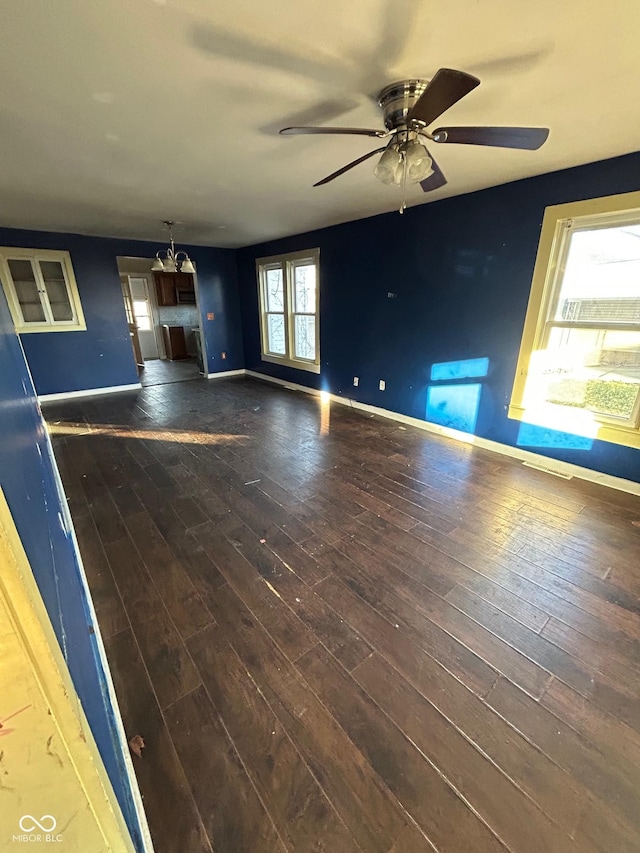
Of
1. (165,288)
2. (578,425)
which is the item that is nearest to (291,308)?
(578,425)

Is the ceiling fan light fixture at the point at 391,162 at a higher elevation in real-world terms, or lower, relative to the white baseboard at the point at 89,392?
higher

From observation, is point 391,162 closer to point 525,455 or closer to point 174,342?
point 525,455

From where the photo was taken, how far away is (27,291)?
4.83m

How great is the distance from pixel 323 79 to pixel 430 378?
2751 millimetres

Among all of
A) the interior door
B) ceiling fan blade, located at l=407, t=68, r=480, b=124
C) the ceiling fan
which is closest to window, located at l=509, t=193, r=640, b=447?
the ceiling fan

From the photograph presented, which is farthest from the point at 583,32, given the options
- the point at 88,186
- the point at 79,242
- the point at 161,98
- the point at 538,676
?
the point at 79,242

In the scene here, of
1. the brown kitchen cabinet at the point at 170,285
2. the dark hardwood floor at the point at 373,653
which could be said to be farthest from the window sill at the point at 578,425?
the brown kitchen cabinet at the point at 170,285

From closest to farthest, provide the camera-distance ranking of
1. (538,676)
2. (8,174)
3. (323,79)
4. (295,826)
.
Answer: (295,826)
(538,676)
(323,79)
(8,174)

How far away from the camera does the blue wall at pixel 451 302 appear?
2822 mm

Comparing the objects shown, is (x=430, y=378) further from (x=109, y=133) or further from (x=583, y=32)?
(x=109, y=133)

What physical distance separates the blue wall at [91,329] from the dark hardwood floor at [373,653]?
10.3 feet

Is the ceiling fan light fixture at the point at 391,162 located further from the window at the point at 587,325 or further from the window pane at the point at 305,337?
the window pane at the point at 305,337

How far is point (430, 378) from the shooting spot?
12.6 ft

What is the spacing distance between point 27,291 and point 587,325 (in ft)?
21.3
